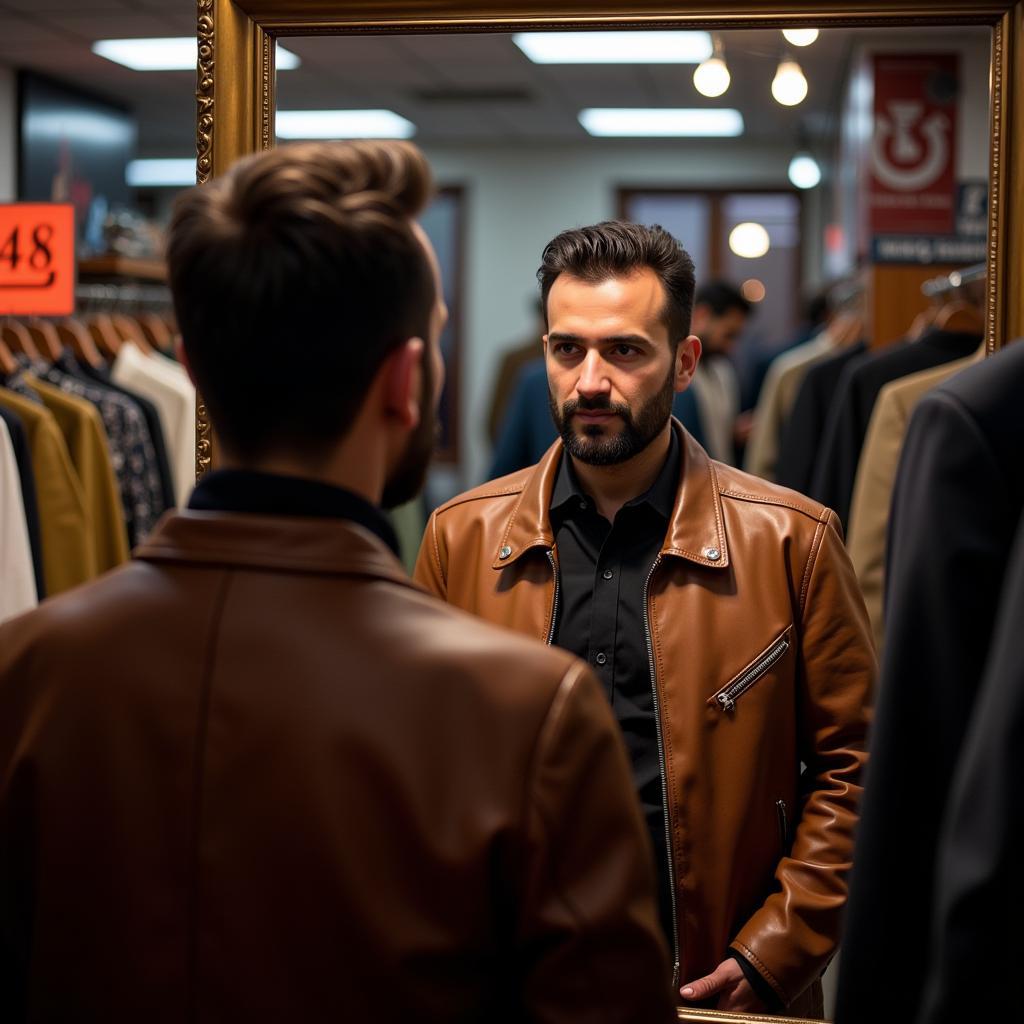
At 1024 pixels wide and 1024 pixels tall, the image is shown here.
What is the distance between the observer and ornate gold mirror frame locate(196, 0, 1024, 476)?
178 centimetres

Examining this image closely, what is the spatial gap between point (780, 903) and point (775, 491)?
544 millimetres

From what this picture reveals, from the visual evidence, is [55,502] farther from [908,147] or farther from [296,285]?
[908,147]

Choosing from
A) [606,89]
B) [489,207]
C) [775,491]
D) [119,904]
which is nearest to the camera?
[119,904]

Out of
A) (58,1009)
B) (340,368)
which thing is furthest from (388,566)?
(58,1009)

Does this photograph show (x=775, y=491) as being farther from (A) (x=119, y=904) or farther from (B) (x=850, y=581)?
(A) (x=119, y=904)

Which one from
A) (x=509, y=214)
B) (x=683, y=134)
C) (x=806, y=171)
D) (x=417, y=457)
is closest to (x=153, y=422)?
(x=417, y=457)

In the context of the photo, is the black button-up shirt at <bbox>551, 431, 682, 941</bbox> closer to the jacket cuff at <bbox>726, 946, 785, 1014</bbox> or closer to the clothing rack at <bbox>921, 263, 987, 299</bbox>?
the jacket cuff at <bbox>726, 946, 785, 1014</bbox>

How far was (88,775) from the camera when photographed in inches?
39.9

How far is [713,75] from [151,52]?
580 centimetres

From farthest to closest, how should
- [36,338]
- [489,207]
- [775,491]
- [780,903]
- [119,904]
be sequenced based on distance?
1. [489,207]
2. [36,338]
3. [775,491]
4. [780,903]
5. [119,904]

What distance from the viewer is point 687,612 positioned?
1755 mm

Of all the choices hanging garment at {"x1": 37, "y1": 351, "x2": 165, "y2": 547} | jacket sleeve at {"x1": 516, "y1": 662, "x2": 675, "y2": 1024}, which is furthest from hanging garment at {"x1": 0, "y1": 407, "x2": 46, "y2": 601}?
jacket sleeve at {"x1": 516, "y1": 662, "x2": 675, "y2": 1024}

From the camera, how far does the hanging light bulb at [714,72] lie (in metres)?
→ 2.30

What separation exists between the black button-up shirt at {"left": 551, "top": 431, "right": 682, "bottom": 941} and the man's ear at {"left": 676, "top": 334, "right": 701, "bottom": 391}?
0.08 m
